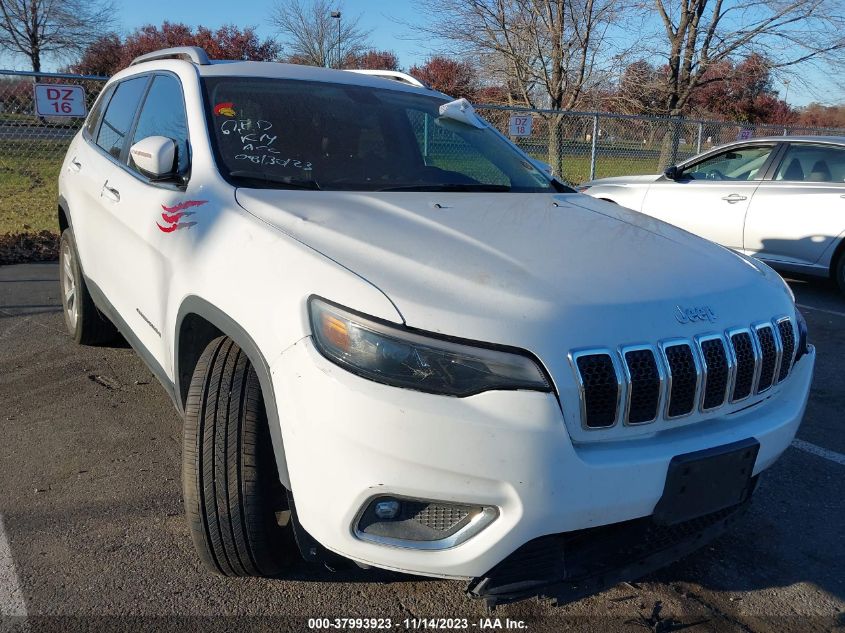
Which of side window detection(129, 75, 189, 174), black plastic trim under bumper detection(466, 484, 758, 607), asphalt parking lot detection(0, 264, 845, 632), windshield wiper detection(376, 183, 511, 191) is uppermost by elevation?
side window detection(129, 75, 189, 174)

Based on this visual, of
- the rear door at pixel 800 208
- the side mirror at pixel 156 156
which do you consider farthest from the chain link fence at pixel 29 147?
the rear door at pixel 800 208

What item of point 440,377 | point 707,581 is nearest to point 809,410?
point 707,581

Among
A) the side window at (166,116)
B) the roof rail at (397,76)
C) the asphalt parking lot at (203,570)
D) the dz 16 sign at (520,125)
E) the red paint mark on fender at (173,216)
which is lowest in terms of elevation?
the asphalt parking lot at (203,570)

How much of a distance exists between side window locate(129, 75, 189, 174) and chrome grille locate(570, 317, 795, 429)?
1844 mm

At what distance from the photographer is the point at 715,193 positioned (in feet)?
24.8

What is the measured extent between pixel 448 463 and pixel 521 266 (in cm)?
67

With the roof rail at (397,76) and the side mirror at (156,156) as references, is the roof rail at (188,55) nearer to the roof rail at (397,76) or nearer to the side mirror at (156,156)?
the side mirror at (156,156)

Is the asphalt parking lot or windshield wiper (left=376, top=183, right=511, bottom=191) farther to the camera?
windshield wiper (left=376, top=183, right=511, bottom=191)

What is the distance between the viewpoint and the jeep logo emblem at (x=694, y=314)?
2049mm

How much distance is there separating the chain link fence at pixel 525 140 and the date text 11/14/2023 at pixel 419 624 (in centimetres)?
687

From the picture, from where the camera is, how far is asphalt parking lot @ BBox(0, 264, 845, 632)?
2.27 metres

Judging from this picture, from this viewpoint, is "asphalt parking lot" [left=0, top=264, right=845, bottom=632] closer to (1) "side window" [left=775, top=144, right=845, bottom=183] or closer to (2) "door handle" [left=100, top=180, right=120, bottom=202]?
(2) "door handle" [left=100, top=180, right=120, bottom=202]

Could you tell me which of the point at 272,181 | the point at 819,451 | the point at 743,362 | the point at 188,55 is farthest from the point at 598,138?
the point at 743,362

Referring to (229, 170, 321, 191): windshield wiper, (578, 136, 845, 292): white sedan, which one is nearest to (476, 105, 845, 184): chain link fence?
(578, 136, 845, 292): white sedan
